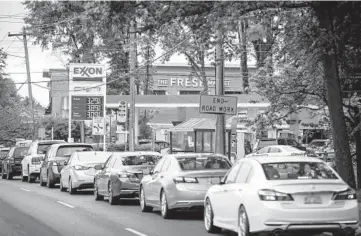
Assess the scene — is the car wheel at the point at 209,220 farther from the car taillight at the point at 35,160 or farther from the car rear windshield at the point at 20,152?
the car rear windshield at the point at 20,152

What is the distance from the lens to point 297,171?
1312 cm

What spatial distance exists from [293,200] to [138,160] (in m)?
10.4

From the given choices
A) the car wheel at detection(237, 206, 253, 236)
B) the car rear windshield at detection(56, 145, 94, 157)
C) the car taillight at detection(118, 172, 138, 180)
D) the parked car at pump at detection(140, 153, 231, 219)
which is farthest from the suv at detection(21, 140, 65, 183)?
the car wheel at detection(237, 206, 253, 236)

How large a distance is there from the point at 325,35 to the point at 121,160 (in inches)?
278

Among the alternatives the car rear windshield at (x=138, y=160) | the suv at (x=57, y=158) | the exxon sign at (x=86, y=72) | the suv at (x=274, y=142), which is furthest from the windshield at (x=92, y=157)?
the suv at (x=274, y=142)

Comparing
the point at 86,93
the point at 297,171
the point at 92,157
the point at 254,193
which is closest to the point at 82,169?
the point at 92,157

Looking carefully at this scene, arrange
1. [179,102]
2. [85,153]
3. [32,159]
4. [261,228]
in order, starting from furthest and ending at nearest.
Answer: [179,102], [32,159], [85,153], [261,228]

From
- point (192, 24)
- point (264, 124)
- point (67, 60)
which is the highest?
point (67, 60)

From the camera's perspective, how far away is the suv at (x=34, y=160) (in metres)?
36.4

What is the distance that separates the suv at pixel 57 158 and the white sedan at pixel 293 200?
18454 millimetres

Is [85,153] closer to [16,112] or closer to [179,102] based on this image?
[179,102]

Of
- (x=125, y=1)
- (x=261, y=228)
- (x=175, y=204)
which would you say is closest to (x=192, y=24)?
(x=125, y=1)

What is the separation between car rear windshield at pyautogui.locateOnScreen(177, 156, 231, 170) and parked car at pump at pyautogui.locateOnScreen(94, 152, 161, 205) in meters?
3.17

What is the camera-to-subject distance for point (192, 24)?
18.3 m
